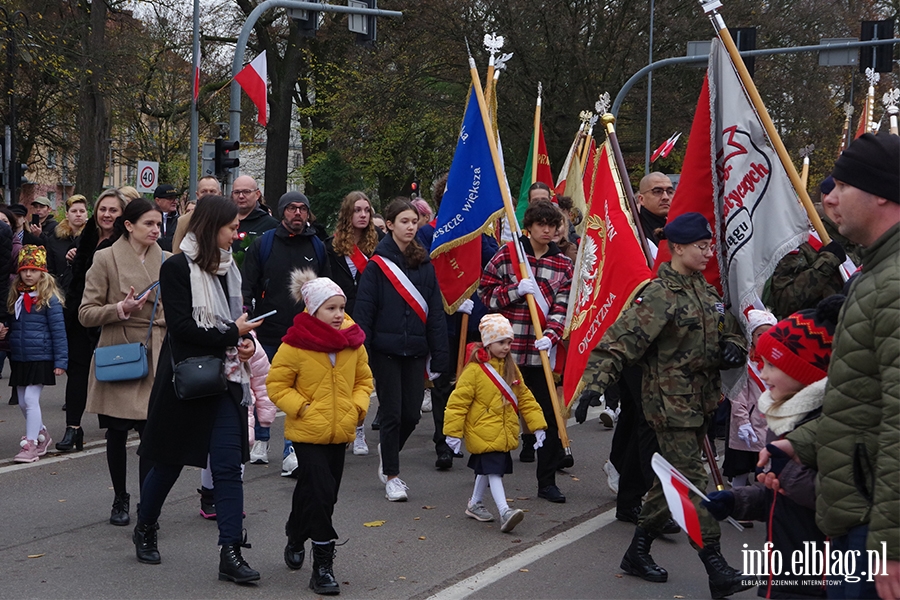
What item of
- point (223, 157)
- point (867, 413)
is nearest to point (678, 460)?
point (867, 413)

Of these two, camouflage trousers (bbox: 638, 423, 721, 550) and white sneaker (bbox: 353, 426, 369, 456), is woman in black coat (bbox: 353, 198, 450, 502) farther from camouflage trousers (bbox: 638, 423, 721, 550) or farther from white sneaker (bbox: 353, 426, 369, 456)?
camouflage trousers (bbox: 638, 423, 721, 550)

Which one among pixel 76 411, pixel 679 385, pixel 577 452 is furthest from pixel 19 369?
pixel 679 385

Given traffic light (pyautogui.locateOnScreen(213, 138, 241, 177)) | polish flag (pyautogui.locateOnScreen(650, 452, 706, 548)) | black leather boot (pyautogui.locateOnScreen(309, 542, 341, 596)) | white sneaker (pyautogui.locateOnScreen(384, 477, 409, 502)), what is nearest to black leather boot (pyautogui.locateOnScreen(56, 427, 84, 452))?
white sneaker (pyautogui.locateOnScreen(384, 477, 409, 502))

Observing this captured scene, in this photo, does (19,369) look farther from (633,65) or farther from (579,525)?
(633,65)

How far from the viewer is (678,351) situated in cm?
552

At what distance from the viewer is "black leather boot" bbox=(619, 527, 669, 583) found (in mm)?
5691

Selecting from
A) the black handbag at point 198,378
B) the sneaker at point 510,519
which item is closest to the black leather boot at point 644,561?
the sneaker at point 510,519

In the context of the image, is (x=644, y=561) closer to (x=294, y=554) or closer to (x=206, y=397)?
(x=294, y=554)

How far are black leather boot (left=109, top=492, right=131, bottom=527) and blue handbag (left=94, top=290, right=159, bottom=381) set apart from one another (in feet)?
2.43

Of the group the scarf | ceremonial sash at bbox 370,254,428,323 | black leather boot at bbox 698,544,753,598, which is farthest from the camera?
ceremonial sash at bbox 370,254,428,323

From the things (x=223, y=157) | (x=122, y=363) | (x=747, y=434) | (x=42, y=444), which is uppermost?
(x=223, y=157)

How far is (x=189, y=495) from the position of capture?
743cm

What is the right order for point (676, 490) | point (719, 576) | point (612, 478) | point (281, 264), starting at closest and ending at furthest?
point (676, 490) < point (719, 576) < point (612, 478) < point (281, 264)

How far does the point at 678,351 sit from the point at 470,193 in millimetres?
3337
